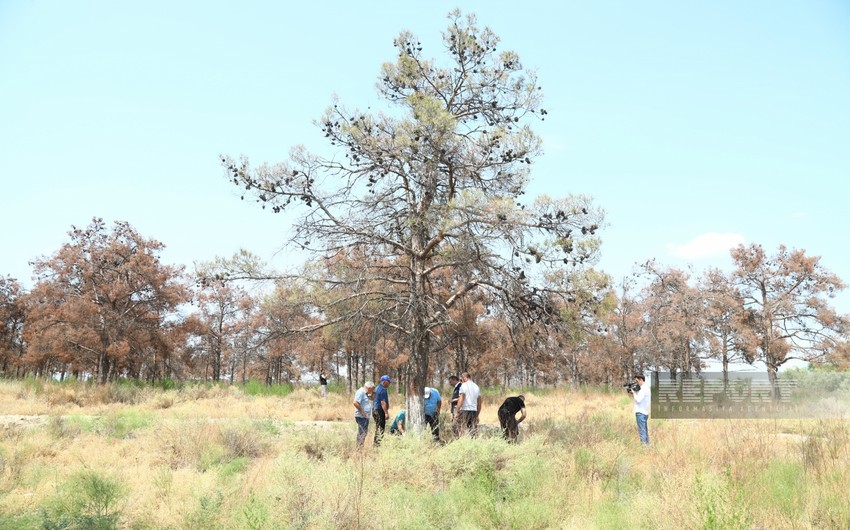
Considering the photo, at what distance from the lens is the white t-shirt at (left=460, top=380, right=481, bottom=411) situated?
11.9 m

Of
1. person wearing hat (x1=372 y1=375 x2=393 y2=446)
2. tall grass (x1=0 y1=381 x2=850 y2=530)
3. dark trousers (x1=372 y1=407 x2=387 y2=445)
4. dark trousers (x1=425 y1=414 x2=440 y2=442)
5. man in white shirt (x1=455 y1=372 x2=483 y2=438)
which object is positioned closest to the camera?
tall grass (x1=0 y1=381 x2=850 y2=530)

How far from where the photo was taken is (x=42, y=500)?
7.40m

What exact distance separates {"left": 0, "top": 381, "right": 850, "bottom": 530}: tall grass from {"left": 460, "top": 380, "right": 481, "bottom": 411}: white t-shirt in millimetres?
945

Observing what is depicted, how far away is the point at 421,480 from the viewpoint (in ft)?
27.3

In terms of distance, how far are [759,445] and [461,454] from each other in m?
4.45

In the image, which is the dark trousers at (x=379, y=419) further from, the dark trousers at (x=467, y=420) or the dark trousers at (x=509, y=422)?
the dark trousers at (x=509, y=422)

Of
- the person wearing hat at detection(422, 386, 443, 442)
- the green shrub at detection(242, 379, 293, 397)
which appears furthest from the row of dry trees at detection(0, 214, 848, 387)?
the person wearing hat at detection(422, 386, 443, 442)

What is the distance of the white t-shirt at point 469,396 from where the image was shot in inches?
470

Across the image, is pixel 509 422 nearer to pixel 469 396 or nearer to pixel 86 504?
pixel 469 396

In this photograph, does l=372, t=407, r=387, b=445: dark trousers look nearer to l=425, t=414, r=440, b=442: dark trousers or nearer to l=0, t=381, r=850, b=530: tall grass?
l=0, t=381, r=850, b=530: tall grass

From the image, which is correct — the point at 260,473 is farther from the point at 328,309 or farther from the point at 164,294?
the point at 164,294

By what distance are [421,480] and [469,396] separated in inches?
150

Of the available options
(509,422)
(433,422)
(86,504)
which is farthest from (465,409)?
(86,504)

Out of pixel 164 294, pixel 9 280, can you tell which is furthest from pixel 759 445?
pixel 9 280
